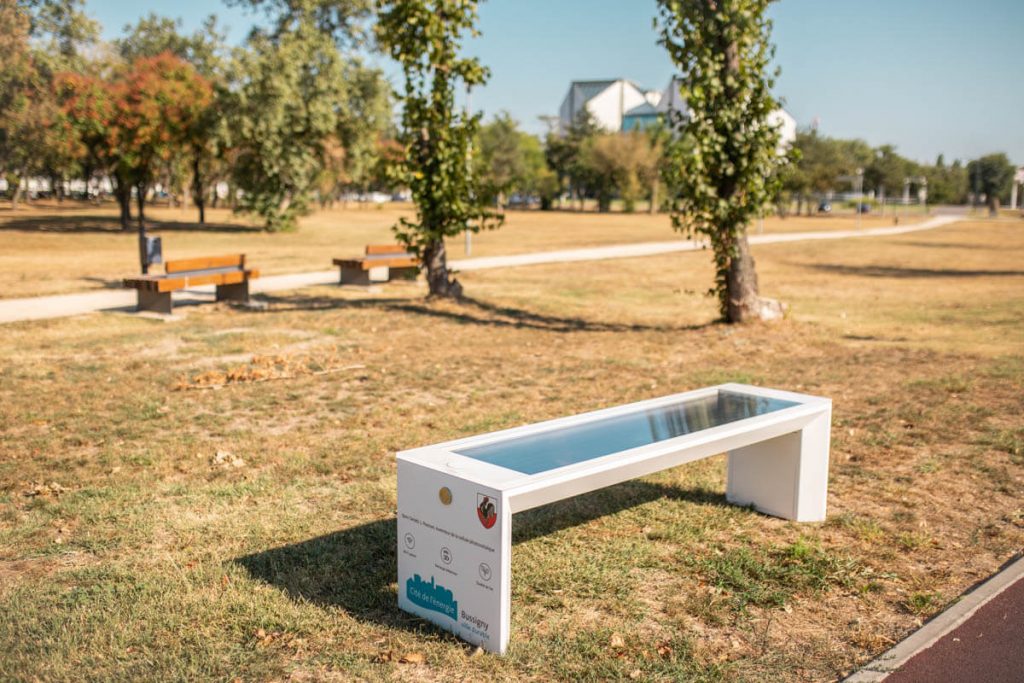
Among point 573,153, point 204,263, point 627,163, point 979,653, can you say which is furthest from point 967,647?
point 573,153

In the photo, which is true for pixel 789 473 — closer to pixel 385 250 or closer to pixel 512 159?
pixel 385 250

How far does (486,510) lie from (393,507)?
6.33 ft

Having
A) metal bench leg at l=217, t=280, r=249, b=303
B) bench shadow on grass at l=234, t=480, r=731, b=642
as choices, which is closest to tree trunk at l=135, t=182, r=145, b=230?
metal bench leg at l=217, t=280, r=249, b=303

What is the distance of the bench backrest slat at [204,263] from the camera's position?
510 inches

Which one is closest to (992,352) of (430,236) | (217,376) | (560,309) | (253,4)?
(560,309)

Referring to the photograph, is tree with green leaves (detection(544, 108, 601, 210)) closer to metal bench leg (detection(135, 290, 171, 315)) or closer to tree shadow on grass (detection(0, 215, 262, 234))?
tree shadow on grass (detection(0, 215, 262, 234))

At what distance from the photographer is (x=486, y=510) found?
376cm

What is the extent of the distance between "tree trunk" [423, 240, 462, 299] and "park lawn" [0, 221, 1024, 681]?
112 inches

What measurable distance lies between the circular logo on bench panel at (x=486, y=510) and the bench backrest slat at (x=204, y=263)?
10.1 metres

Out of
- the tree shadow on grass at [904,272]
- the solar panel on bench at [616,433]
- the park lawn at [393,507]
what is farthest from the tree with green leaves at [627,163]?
the solar panel on bench at [616,433]

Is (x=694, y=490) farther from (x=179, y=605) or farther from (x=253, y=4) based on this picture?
(x=253, y=4)

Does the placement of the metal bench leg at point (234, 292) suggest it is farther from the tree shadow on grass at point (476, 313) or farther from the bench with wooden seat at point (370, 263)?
the bench with wooden seat at point (370, 263)

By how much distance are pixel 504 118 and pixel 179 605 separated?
81048mm

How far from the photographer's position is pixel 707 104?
11.7m
